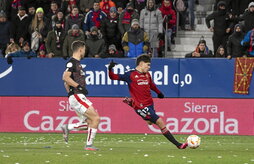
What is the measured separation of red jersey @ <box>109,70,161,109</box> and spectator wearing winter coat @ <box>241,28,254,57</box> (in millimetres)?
7141

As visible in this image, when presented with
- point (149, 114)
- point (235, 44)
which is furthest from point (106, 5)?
point (149, 114)

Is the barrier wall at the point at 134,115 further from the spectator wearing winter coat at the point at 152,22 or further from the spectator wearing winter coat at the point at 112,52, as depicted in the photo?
the spectator wearing winter coat at the point at 152,22

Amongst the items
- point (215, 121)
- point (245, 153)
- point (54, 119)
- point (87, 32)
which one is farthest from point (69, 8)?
point (245, 153)

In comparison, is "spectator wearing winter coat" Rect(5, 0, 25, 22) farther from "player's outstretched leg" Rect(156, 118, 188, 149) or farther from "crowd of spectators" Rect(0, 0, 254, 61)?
"player's outstretched leg" Rect(156, 118, 188, 149)

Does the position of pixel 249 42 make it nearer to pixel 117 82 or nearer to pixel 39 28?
pixel 117 82

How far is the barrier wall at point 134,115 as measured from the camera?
22469 millimetres

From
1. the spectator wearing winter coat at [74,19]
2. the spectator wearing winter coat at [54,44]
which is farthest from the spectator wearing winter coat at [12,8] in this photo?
the spectator wearing winter coat at [54,44]

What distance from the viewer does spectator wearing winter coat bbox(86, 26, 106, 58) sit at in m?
24.2

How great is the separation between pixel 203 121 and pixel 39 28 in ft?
22.5

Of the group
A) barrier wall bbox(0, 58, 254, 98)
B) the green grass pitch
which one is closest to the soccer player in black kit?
the green grass pitch

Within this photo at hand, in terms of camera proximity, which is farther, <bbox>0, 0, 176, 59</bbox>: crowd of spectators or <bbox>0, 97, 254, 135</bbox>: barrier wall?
<bbox>0, 0, 176, 59</bbox>: crowd of spectators

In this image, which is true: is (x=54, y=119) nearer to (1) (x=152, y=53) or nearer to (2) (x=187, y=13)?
(1) (x=152, y=53)

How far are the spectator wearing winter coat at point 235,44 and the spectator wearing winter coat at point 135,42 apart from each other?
2399 mm

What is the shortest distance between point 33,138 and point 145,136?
3.02 metres
